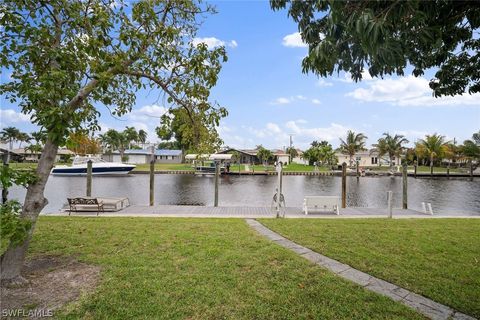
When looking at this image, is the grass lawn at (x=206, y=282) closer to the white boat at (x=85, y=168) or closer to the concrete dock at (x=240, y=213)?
the concrete dock at (x=240, y=213)

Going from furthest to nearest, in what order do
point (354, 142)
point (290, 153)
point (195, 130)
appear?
point (290, 153)
point (354, 142)
point (195, 130)

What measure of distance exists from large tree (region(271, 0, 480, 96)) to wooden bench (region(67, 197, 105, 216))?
11.1 metres

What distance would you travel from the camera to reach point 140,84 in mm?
5309

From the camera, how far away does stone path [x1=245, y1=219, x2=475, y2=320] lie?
3.69 metres

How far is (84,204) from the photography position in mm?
11977

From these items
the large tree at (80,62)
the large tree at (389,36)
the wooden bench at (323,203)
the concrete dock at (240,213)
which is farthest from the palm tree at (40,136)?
the wooden bench at (323,203)

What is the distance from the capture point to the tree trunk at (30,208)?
Result: 443 cm

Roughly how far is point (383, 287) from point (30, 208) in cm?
542

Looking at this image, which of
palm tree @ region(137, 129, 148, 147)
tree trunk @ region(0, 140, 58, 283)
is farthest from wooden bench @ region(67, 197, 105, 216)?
palm tree @ region(137, 129, 148, 147)

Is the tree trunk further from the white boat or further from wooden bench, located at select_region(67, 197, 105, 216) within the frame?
the white boat

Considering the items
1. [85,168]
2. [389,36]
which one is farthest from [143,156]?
[389,36]

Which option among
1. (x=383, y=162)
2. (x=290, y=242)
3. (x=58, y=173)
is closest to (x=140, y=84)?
(x=290, y=242)

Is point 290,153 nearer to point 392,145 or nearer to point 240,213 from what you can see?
point 392,145

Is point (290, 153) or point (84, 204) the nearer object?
point (84, 204)
